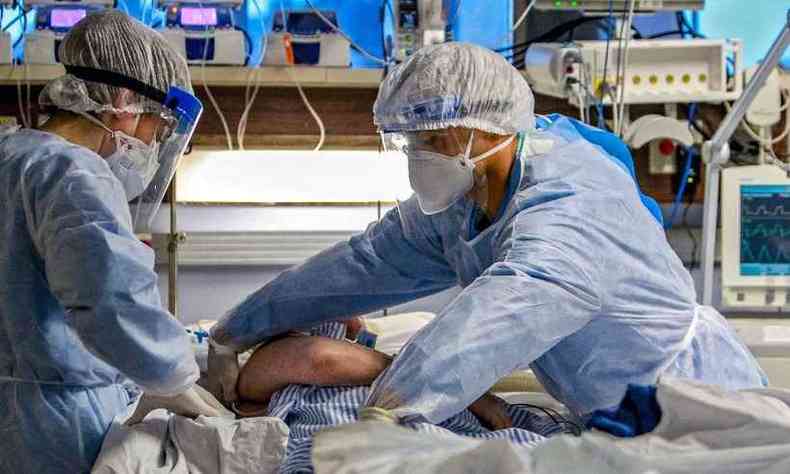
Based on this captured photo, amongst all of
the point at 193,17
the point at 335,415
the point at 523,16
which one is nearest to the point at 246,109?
the point at 193,17

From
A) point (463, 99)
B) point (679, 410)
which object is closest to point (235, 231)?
point (463, 99)

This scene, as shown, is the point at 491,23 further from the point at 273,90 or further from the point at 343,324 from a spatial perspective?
the point at 343,324

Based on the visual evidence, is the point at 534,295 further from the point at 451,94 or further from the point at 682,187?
the point at 682,187

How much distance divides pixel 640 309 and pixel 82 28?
1.10 metres

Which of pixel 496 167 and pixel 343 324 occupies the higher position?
pixel 496 167

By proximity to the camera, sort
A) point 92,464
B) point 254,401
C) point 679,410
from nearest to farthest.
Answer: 1. point 679,410
2. point 92,464
3. point 254,401

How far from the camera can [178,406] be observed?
1.89 metres

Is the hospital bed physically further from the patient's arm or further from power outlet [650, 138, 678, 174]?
power outlet [650, 138, 678, 174]

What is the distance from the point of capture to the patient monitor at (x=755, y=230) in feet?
10.9

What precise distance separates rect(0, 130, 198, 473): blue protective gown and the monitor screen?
2.05m

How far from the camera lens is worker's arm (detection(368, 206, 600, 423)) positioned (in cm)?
161

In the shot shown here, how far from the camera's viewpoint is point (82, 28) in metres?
1.98

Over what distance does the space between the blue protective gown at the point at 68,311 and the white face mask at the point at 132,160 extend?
135 millimetres

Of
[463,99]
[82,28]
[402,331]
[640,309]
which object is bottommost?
[402,331]
